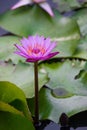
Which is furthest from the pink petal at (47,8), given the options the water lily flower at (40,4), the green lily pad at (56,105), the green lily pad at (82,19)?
the green lily pad at (56,105)

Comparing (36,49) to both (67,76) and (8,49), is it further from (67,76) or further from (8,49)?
(8,49)

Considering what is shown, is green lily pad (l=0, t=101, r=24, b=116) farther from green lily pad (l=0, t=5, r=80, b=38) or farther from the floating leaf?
green lily pad (l=0, t=5, r=80, b=38)

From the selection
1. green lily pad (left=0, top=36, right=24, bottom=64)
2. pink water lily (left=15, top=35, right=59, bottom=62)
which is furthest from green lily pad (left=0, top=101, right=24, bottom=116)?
green lily pad (left=0, top=36, right=24, bottom=64)

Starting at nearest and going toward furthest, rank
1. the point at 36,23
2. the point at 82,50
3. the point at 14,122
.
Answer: the point at 14,122 < the point at 82,50 < the point at 36,23

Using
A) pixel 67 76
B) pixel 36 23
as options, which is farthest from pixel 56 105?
pixel 36 23

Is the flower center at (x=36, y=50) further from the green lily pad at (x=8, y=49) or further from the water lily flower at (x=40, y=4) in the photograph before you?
the water lily flower at (x=40, y=4)

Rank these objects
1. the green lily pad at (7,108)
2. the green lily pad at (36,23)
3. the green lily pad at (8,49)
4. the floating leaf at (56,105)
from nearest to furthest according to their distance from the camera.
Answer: the green lily pad at (7,108) < the floating leaf at (56,105) < the green lily pad at (8,49) < the green lily pad at (36,23)
